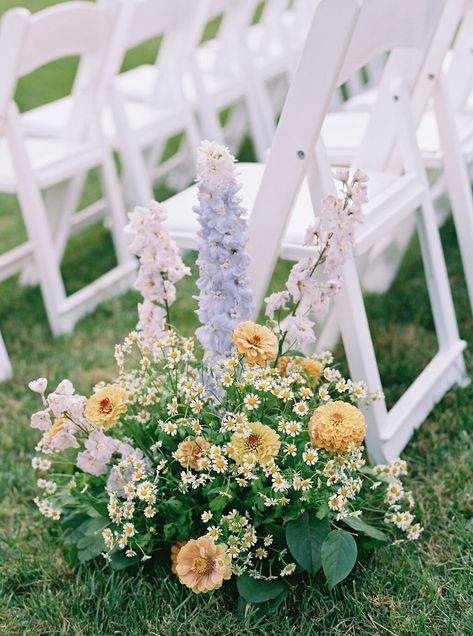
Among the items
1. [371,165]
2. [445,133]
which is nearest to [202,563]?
[371,165]

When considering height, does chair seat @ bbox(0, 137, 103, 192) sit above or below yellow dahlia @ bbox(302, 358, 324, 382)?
above

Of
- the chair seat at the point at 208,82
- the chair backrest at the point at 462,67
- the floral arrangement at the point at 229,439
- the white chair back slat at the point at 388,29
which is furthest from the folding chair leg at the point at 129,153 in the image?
the floral arrangement at the point at 229,439

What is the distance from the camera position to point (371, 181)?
1979mm

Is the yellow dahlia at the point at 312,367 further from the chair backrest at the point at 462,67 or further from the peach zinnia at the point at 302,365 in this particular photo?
the chair backrest at the point at 462,67

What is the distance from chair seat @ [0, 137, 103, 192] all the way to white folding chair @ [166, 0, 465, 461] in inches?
30.7

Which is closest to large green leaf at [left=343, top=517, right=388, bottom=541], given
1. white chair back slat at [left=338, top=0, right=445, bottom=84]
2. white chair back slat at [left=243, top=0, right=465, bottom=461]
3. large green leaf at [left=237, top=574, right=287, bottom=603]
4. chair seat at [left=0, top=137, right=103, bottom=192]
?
large green leaf at [left=237, top=574, right=287, bottom=603]

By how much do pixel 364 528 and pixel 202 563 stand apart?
0.33 meters

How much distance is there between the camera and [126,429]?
66.1 inches

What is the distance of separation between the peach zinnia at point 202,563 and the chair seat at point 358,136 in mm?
1177

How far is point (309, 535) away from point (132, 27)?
184 centimetres

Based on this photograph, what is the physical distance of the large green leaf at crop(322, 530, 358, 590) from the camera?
1503 millimetres

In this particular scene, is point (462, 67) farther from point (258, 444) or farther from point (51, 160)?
point (258, 444)

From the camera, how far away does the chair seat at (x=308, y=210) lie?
70.7 inches

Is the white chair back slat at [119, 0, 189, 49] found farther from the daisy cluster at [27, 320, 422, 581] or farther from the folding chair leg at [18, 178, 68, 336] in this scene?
the daisy cluster at [27, 320, 422, 581]
